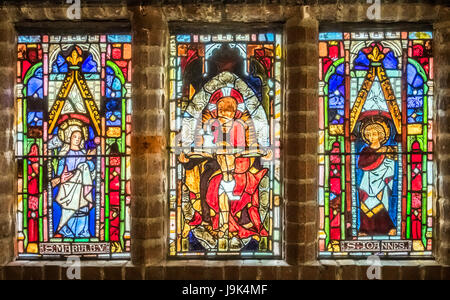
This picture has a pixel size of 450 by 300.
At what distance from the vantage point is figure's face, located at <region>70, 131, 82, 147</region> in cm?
320

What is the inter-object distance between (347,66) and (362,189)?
4.40ft

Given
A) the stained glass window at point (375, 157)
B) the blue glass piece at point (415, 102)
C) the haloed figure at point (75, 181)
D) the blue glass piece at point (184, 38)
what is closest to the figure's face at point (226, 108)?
the blue glass piece at point (184, 38)

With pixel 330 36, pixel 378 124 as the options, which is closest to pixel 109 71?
pixel 330 36

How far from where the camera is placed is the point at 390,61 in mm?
3225

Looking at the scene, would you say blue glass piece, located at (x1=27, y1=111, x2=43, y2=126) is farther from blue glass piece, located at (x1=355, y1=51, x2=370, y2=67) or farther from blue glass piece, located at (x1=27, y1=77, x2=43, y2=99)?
blue glass piece, located at (x1=355, y1=51, x2=370, y2=67)

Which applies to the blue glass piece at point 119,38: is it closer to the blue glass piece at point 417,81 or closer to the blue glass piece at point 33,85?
the blue glass piece at point 33,85

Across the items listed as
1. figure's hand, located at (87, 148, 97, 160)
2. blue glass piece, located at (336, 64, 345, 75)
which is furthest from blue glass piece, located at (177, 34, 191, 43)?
blue glass piece, located at (336, 64, 345, 75)

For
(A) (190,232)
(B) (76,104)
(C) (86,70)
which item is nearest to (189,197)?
(A) (190,232)

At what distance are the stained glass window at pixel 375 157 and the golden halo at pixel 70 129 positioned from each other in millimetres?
2552

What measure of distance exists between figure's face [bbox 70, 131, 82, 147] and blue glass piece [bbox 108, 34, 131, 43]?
3.55ft

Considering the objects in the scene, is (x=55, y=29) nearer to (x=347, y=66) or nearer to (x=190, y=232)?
(x=190, y=232)

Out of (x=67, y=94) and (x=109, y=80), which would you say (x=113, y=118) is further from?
(x=67, y=94)

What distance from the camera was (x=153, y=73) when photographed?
307 centimetres
